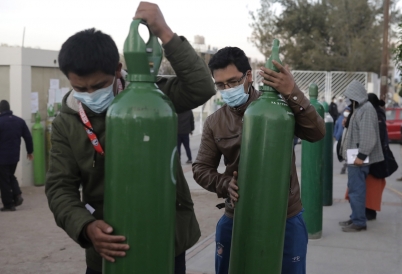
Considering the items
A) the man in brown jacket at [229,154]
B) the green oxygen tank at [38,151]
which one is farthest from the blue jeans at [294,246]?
the green oxygen tank at [38,151]

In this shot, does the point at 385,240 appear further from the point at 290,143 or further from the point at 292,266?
the point at 290,143

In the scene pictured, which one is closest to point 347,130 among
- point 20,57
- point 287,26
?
point 20,57

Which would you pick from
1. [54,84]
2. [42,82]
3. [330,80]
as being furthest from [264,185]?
[330,80]

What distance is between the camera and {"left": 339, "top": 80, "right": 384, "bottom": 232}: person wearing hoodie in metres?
7.04

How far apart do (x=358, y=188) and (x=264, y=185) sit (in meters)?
5.12

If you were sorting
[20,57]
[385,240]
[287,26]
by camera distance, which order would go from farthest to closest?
1. [287,26]
2. [20,57]
3. [385,240]

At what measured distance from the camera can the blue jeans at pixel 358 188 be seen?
7188 millimetres

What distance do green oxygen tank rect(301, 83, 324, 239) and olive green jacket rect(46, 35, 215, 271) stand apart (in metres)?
4.61

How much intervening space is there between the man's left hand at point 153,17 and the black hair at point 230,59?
3.96 ft

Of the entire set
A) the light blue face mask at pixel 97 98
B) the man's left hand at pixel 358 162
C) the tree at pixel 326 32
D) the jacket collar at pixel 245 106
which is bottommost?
the man's left hand at pixel 358 162

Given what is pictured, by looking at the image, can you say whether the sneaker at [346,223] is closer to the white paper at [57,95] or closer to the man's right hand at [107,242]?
the man's right hand at [107,242]

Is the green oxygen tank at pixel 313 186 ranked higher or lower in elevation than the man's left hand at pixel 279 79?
lower

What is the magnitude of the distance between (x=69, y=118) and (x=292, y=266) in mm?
1475

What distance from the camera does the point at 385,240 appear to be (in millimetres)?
6914
